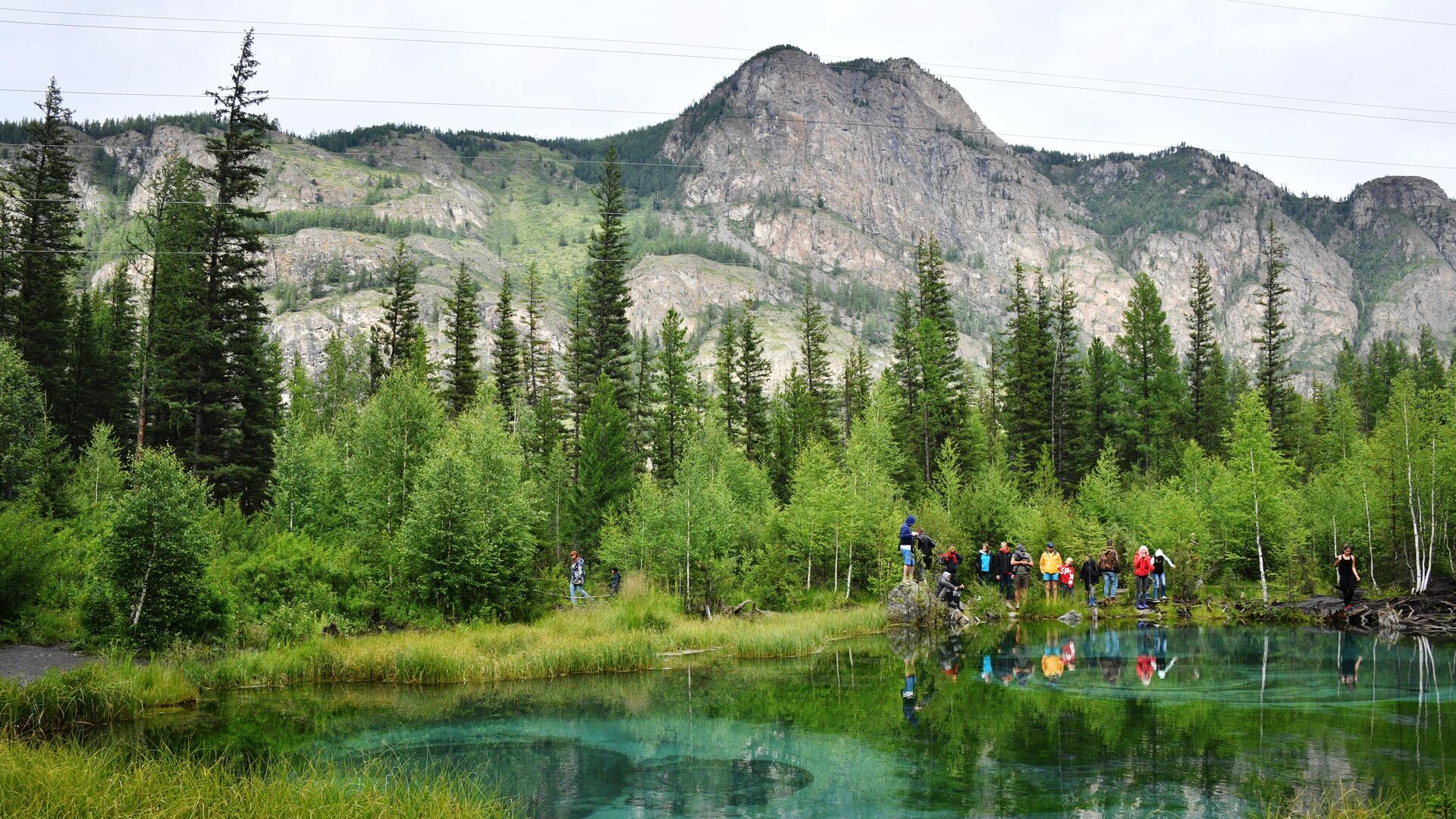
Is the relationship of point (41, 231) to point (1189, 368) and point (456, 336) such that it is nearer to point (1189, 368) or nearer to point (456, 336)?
point (456, 336)

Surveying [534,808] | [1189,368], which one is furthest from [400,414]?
[1189,368]

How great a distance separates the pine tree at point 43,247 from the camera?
41906mm

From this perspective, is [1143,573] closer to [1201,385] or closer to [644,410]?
[644,410]

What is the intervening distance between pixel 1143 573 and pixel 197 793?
2853cm

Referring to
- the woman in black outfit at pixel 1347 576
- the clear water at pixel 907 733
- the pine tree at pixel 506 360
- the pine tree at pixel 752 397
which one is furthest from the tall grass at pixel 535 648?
the pine tree at pixel 752 397

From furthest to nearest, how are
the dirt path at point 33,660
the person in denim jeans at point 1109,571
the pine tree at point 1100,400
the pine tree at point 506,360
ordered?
the pine tree at point 1100,400
the pine tree at point 506,360
the person in denim jeans at point 1109,571
the dirt path at point 33,660

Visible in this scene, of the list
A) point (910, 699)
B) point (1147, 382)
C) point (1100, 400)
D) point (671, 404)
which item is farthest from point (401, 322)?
point (1147, 382)

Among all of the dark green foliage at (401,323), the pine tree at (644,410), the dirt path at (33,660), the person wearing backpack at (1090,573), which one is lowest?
the dirt path at (33,660)

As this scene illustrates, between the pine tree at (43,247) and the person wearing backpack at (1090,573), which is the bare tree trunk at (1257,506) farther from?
the pine tree at (43,247)

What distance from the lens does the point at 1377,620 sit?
2659 cm

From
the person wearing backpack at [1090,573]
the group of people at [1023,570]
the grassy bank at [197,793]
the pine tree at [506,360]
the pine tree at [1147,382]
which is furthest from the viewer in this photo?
the pine tree at [1147,382]

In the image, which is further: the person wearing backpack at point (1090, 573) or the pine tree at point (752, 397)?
the pine tree at point (752, 397)

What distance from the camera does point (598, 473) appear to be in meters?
A: 42.0

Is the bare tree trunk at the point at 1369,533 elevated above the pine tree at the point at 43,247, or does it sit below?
below
